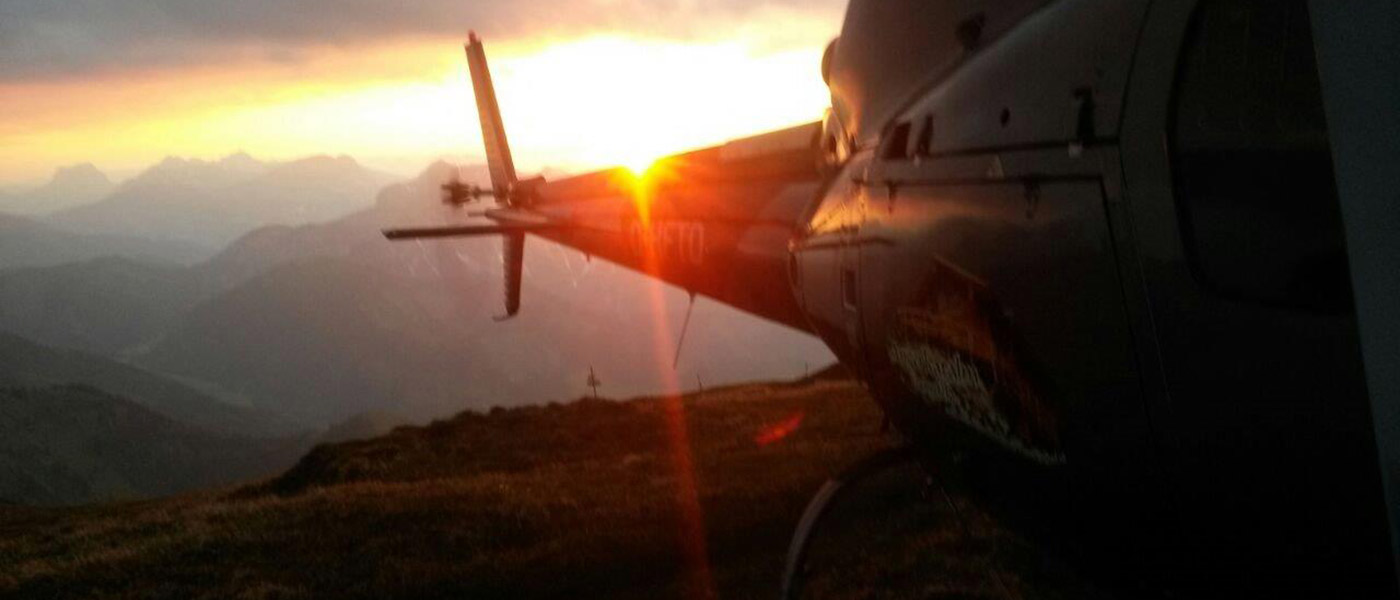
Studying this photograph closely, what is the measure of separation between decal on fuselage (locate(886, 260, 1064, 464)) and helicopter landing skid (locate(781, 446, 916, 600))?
71.0 inches

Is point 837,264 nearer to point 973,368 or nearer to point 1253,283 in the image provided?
point 973,368

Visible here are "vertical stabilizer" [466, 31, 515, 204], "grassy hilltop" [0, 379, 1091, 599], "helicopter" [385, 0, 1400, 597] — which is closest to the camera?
"helicopter" [385, 0, 1400, 597]

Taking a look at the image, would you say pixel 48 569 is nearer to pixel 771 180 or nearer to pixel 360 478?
A: pixel 360 478

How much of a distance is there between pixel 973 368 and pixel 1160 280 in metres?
1.48

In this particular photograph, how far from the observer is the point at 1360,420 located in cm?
286

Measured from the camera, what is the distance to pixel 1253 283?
3092 millimetres

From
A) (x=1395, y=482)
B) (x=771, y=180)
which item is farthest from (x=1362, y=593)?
(x=771, y=180)

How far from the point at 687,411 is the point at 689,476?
34.8 feet

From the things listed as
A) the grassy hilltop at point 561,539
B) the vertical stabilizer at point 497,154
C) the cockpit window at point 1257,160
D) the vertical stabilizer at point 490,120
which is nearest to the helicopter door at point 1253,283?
the cockpit window at point 1257,160

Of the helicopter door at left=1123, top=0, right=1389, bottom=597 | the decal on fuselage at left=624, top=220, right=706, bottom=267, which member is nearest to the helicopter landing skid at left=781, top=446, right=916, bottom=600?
the helicopter door at left=1123, top=0, right=1389, bottom=597

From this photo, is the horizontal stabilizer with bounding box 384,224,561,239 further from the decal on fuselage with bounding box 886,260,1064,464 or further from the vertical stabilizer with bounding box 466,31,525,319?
the decal on fuselage with bounding box 886,260,1064,464

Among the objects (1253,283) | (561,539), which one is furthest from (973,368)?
(561,539)

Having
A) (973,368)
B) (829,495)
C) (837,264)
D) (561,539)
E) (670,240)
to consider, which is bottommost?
(561,539)

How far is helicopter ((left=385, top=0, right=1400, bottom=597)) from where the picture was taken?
2.87 metres
